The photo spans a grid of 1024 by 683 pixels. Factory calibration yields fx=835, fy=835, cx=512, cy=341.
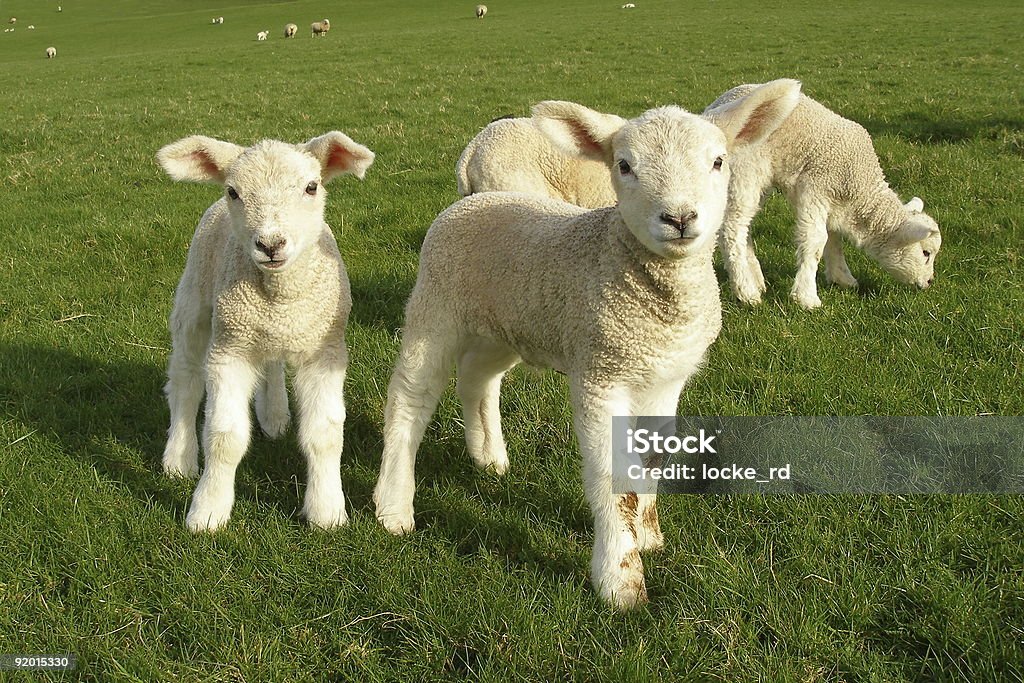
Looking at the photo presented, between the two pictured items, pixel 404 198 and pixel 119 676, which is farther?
pixel 404 198

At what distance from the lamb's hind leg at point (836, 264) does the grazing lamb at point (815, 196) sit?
43mm

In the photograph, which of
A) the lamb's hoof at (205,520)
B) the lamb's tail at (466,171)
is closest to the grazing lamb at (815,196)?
the lamb's tail at (466,171)

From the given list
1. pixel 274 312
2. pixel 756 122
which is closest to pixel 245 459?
pixel 274 312

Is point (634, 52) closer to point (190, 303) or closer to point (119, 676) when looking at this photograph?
point (190, 303)

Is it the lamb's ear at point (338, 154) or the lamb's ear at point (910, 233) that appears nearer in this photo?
Answer: the lamb's ear at point (338, 154)

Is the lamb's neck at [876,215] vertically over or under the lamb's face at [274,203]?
under

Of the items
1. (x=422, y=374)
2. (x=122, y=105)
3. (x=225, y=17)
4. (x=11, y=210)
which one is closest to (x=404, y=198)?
(x=11, y=210)

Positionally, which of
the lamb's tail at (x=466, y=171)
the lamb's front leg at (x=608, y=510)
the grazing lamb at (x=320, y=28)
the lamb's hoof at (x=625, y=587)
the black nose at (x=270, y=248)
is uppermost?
the black nose at (x=270, y=248)

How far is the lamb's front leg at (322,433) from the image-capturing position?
12.6 ft

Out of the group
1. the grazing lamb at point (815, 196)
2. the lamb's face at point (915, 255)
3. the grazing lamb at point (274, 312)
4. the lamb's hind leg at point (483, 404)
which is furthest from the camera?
the grazing lamb at point (815, 196)

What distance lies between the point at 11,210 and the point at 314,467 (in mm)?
7555

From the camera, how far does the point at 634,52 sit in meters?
24.2

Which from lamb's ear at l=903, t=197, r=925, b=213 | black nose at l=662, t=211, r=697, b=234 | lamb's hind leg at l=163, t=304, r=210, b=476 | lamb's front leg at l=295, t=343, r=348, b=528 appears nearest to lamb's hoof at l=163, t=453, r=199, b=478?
lamb's hind leg at l=163, t=304, r=210, b=476

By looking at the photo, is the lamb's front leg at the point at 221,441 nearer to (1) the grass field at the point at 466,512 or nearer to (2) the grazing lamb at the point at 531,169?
(1) the grass field at the point at 466,512
